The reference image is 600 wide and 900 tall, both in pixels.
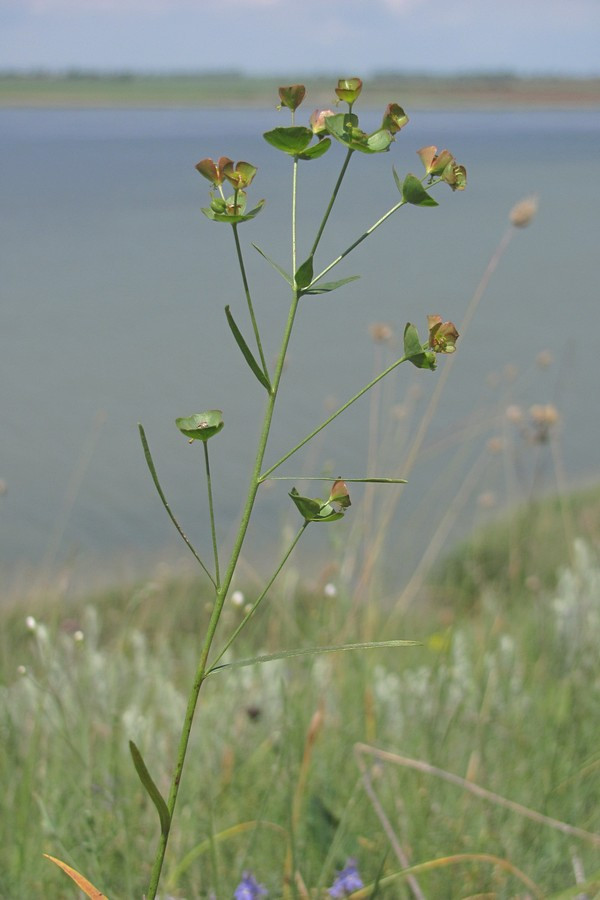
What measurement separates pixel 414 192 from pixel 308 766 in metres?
1.02

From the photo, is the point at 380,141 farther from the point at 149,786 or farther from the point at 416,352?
the point at 149,786

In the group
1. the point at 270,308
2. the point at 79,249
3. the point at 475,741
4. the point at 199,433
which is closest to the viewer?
the point at 199,433

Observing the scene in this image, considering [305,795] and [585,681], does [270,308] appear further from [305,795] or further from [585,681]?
[305,795]

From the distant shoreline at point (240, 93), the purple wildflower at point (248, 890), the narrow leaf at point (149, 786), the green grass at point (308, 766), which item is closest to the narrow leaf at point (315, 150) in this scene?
the narrow leaf at point (149, 786)

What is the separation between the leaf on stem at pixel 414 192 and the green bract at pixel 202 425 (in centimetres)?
17

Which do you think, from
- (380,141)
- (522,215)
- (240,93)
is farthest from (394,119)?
(240,93)

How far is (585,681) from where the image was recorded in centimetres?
210

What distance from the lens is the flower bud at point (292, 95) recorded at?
611 millimetres

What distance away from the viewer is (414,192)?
0.61 m

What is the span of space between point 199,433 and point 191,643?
8.10 ft

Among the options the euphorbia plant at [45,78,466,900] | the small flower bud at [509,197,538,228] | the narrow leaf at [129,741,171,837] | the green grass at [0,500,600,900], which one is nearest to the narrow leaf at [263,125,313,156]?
the euphorbia plant at [45,78,466,900]

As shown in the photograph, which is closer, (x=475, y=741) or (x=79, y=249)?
(x=475, y=741)

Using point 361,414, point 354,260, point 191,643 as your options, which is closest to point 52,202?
point 354,260

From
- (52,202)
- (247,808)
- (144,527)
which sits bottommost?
(144,527)
